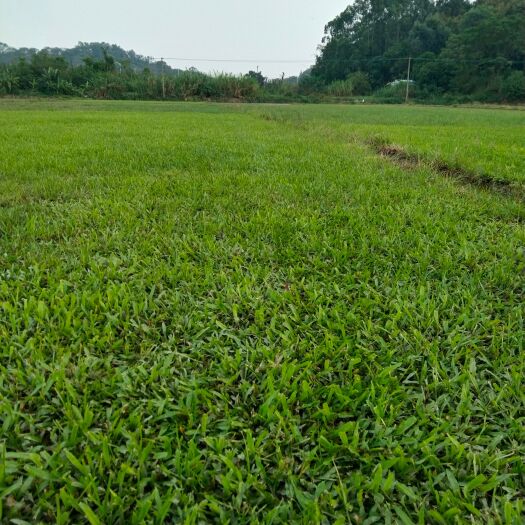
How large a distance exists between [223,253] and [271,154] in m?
3.43

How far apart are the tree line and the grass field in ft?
103

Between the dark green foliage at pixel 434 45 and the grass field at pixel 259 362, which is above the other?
the dark green foliage at pixel 434 45

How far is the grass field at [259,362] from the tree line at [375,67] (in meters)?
31.4

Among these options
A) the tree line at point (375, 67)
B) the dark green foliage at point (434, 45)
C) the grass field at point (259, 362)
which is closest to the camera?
the grass field at point (259, 362)

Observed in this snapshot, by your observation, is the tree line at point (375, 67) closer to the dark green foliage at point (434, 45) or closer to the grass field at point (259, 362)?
the dark green foliage at point (434, 45)

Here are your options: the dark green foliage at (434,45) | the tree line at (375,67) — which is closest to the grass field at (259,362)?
the tree line at (375,67)

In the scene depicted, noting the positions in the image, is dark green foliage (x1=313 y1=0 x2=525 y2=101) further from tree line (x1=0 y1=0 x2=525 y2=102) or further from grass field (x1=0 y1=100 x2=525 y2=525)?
grass field (x1=0 y1=100 x2=525 y2=525)

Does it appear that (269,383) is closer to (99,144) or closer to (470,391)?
(470,391)

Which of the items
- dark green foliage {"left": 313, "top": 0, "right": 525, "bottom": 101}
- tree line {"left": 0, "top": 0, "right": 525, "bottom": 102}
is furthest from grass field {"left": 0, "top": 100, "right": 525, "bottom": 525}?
dark green foliage {"left": 313, "top": 0, "right": 525, "bottom": 101}

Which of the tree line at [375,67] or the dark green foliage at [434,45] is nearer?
the tree line at [375,67]

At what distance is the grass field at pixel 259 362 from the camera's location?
35.7 inches

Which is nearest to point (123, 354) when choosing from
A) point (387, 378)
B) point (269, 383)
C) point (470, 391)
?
point (269, 383)

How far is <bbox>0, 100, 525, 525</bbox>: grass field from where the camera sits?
907 mm

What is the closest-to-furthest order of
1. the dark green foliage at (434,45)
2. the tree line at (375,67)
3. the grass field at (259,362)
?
the grass field at (259,362) < the tree line at (375,67) < the dark green foliage at (434,45)
